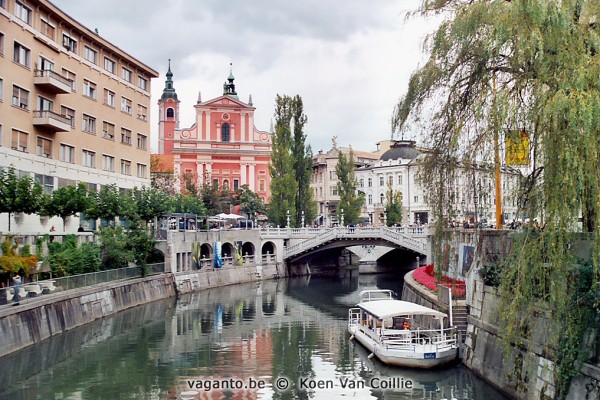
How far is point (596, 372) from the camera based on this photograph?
1778cm

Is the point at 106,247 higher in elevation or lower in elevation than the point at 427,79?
lower

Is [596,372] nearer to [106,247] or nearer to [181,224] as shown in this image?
[106,247]

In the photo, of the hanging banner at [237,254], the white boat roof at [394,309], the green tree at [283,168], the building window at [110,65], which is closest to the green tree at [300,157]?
the green tree at [283,168]

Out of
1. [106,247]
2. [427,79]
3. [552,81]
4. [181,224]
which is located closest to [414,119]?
[427,79]

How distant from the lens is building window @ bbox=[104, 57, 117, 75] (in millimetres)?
60125

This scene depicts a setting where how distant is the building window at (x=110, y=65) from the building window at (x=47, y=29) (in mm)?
8816

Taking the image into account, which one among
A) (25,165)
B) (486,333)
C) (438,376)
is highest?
(25,165)

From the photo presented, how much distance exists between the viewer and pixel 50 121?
48.9 metres

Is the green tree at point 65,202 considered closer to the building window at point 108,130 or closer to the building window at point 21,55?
the building window at point 21,55

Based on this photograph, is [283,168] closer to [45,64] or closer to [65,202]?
[45,64]

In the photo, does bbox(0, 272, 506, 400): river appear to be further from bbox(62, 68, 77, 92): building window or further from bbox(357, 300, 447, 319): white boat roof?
bbox(62, 68, 77, 92): building window

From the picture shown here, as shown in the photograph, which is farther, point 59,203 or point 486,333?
point 59,203

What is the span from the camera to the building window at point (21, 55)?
46.1 metres

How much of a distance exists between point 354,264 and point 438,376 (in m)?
63.2
